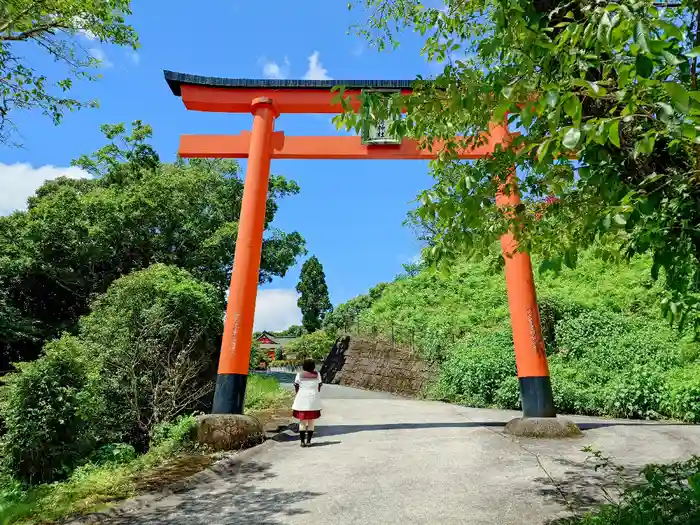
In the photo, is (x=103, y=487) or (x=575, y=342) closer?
(x=103, y=487)

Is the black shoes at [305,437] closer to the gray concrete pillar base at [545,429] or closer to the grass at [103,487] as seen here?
the grass at [103,487]

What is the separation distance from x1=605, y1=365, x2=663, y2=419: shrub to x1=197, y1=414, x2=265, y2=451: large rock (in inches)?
272

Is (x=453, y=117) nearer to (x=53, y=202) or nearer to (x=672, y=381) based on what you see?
(x=672, y=381)

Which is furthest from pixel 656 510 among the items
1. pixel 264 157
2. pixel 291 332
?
pixel 291 332

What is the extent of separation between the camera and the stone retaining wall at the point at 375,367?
1412cm

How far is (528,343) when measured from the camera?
6754 mm

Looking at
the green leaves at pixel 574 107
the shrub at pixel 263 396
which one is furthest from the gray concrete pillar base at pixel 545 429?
the shrub at pixel 263 396

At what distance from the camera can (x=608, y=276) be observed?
15.8 metres

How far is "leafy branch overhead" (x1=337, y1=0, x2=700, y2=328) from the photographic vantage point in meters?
1.63

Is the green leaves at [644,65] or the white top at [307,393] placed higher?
the green leaves at [644,65]

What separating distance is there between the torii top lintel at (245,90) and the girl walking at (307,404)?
4.42 m

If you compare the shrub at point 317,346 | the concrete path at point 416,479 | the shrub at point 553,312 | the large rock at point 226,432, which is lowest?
the concrete path at point 416,479

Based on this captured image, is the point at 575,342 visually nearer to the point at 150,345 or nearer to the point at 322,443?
the point at 322,443

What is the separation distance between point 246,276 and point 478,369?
6508 mm
